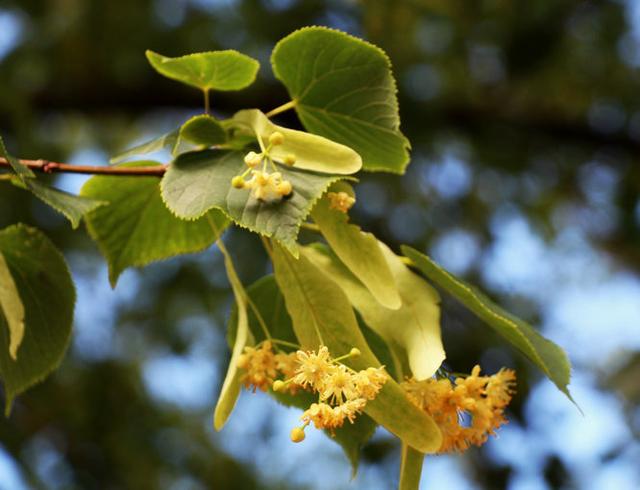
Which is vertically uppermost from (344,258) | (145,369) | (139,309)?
(344,258)

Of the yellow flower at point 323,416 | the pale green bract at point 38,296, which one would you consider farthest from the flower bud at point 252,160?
the pale green bract at point 38,296

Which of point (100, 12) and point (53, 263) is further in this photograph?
point (100, 12)

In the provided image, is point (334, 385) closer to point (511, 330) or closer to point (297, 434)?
point (297, 434)

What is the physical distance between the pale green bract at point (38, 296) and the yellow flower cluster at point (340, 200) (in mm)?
336

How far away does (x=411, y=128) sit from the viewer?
262 cm

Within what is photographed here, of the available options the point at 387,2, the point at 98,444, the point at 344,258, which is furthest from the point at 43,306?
the point at 98,444

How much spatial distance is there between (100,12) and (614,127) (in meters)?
1.92

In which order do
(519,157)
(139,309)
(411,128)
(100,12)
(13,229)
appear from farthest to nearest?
(139,309) → (519,157) → (100,12) → (411,128) → (13,229)

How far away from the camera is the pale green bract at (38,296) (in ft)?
2.95

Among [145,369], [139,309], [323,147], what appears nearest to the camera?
[323,147]

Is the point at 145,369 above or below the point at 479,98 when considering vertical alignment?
below

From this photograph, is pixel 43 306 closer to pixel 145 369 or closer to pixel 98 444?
pixel 98 444

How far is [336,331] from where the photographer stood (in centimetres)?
74

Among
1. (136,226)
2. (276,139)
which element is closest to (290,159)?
(276,139)
